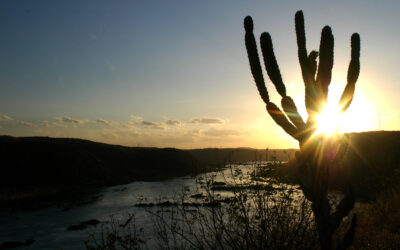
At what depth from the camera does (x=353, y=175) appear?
34875mm

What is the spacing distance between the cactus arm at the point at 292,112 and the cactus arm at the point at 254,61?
428 millimetres

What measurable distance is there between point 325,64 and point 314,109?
804 millimetres

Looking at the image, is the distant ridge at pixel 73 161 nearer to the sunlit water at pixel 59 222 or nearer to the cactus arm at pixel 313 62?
the sunlit water at pixel 59 222

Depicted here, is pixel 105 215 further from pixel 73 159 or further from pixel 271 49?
→ pixel 73 159

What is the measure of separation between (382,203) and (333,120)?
1215cm

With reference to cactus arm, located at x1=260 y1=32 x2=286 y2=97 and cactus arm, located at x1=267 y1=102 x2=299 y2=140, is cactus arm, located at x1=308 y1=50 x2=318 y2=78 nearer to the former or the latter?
cactus arm, located at x1=260 y1=32 x2=286 y2=97

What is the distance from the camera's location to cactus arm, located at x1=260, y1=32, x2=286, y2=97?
5.42 m

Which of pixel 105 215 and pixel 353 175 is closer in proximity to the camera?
pixel 105 215

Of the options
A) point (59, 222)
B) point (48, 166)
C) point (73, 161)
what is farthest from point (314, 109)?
point (73, 161)

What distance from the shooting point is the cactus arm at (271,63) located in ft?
17.8

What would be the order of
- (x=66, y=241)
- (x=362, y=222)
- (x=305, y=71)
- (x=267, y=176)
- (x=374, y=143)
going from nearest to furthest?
(x=305, y=71), (x=267, y=176), (x=362, y=222), (x=66, y=241), (x=374, y=143)

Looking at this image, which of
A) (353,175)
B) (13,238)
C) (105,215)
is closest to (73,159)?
(105,215)

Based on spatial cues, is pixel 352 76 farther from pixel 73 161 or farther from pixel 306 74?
pixel 73 161

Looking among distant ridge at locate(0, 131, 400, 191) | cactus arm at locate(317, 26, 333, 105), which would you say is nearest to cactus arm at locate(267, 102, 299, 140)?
cactus arm at locate(317, 26, 333, 105)
